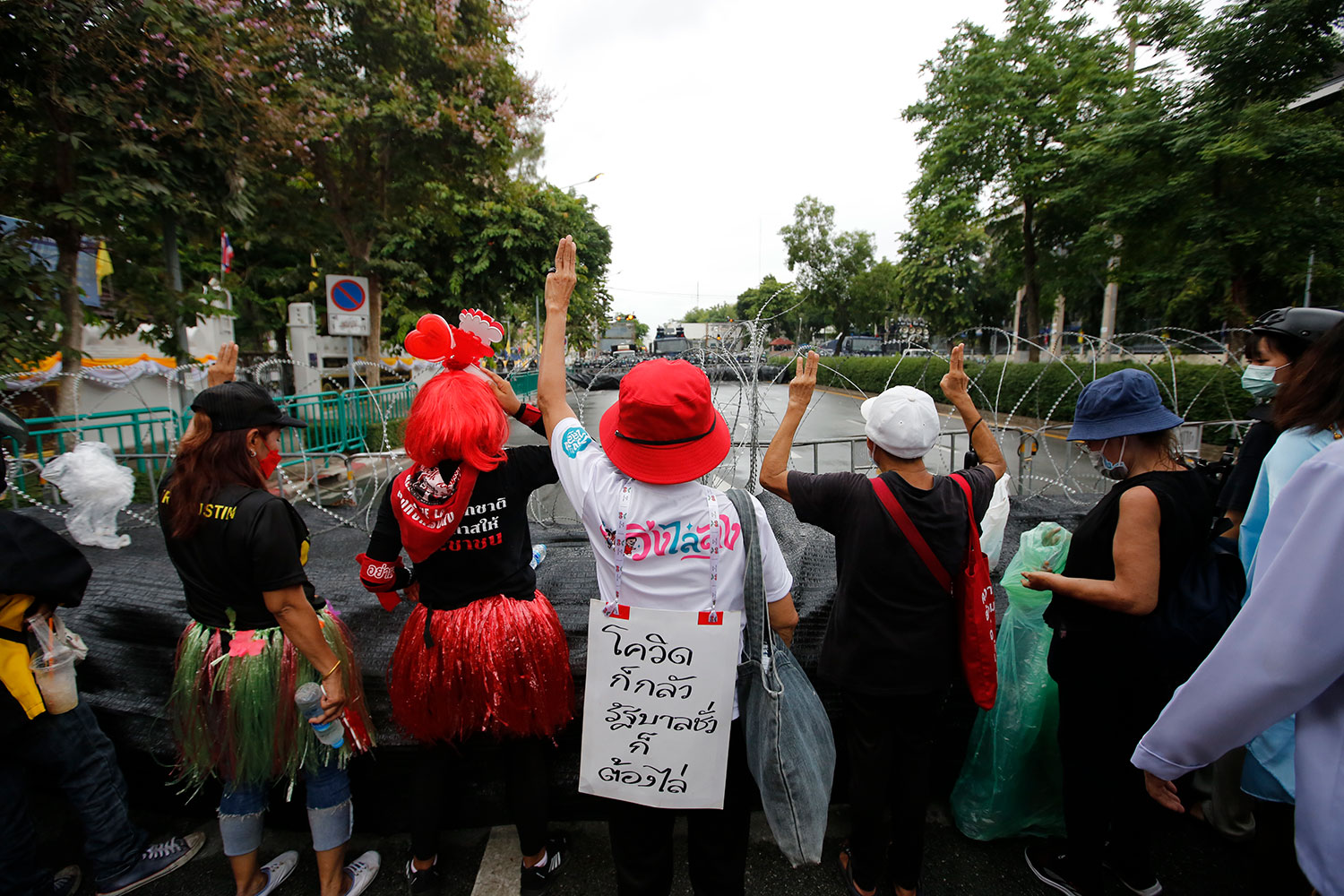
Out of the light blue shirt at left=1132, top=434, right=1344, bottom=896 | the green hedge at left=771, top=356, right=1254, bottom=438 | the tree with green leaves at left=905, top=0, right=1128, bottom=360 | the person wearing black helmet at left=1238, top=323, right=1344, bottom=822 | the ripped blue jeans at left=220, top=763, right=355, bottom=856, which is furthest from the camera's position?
the tree with green leaves at left=905, top=0, right=1128, bottom=360

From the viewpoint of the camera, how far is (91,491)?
3.92 metres

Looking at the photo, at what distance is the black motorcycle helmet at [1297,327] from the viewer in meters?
2.22

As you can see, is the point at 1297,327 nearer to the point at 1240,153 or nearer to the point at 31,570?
the point at 31,570

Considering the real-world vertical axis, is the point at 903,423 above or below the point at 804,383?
below

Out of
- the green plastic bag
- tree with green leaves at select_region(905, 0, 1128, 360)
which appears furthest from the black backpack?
tree with green leaves at select_region(905, 0, 1128, 360)

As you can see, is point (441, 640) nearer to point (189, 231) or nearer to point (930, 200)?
point (189, 231)

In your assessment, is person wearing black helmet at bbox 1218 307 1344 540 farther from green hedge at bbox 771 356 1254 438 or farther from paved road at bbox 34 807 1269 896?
green hedge at bbox 771 356 1254 438

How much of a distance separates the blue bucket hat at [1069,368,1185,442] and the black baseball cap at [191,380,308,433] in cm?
239

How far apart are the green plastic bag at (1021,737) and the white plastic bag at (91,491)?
483 cm

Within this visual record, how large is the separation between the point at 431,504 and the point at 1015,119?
711 inches

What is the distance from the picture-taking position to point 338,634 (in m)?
2.13

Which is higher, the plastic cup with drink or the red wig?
the red wig

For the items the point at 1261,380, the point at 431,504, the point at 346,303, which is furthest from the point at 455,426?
the point at 346,303

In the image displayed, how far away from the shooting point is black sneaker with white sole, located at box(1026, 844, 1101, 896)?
205 centimetres
